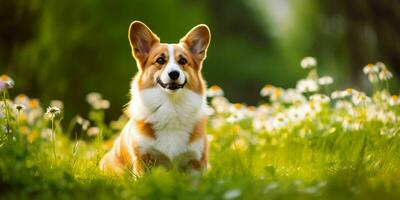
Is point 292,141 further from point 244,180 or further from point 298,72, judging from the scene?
point 298,72

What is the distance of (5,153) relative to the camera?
3.99 meters

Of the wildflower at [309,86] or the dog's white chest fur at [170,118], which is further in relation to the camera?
the wildflower at [309,86]

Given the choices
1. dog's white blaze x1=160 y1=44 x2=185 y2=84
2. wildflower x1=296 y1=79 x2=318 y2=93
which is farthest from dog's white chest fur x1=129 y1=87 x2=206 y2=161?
wildflower x1=296 y1=79 x2=318 y2=93

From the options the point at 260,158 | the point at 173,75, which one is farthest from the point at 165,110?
the point at 260,158

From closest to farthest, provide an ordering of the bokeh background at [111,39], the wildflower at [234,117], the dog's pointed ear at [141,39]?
the dog's pointed ear at [141,39], the wildflower at [234,117], the bokeh background at [111,39]

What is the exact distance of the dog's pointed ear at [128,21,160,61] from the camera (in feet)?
16.1

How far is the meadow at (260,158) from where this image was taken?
11.8ft

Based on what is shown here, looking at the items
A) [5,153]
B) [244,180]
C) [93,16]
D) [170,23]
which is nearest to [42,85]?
[93,16]

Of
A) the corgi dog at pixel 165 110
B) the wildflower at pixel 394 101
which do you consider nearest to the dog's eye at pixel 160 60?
the corgi dog at pixel 165 110

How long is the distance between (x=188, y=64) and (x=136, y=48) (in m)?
0.44

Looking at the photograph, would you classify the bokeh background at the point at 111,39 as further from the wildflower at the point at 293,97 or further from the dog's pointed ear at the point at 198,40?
the dog's pointed ear at the point at 198,40

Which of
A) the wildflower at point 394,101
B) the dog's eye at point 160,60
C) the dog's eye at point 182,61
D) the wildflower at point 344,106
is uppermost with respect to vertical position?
the wildflower at point 394,101

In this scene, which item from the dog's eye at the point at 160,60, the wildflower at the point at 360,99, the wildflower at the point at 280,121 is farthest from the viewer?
the wildflower at the point at 280,121

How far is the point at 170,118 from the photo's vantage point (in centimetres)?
475
